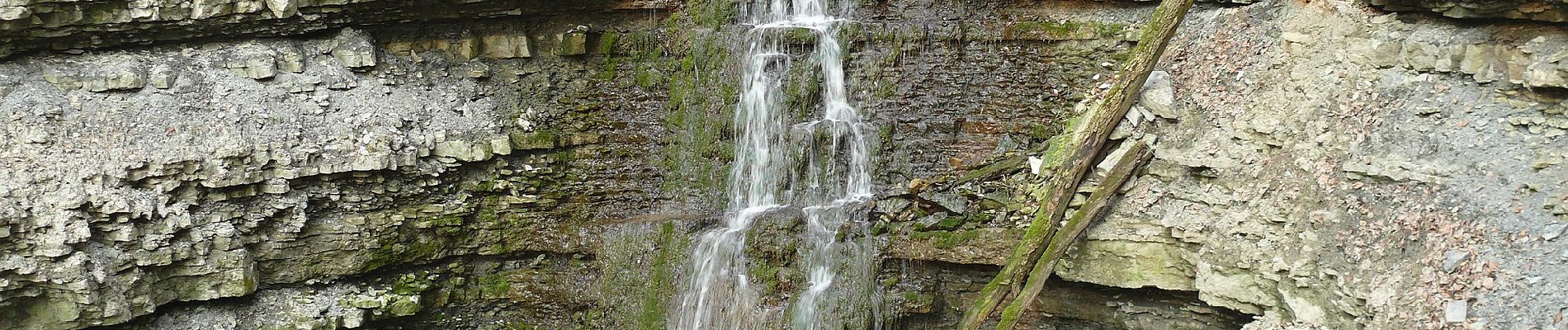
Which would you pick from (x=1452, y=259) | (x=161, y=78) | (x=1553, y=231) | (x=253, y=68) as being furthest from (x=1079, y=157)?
(x=161, y=78)

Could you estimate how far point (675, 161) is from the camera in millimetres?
9062

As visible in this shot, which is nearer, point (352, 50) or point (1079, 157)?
point (1079, 157)

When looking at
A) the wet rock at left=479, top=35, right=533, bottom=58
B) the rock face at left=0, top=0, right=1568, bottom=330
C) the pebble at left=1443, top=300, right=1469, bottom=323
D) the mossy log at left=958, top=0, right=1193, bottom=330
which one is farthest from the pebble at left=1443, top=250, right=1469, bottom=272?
the wet rock at left=479, top=35, right=533, bottom=58

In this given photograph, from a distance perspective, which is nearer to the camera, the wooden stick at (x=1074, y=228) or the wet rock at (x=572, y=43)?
the wooden stick at (x=1074, y=228)

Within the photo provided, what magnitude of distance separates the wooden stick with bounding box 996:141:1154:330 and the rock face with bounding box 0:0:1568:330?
15cm

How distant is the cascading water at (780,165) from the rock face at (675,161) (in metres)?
0.16

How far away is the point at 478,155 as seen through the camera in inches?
334

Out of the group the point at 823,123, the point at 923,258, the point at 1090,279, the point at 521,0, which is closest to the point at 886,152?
the point at 823,123

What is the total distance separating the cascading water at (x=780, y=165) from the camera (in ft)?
25.9

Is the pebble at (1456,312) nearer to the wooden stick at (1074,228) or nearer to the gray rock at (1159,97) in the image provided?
the wooden stick at (1074,228)

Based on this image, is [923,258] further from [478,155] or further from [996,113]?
[478,155]

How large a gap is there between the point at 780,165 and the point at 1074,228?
2565 mm

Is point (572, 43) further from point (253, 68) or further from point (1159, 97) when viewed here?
point (1159, 97)

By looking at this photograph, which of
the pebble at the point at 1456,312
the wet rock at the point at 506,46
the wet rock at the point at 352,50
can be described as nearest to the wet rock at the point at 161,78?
the wet rock at the point at 352,50
